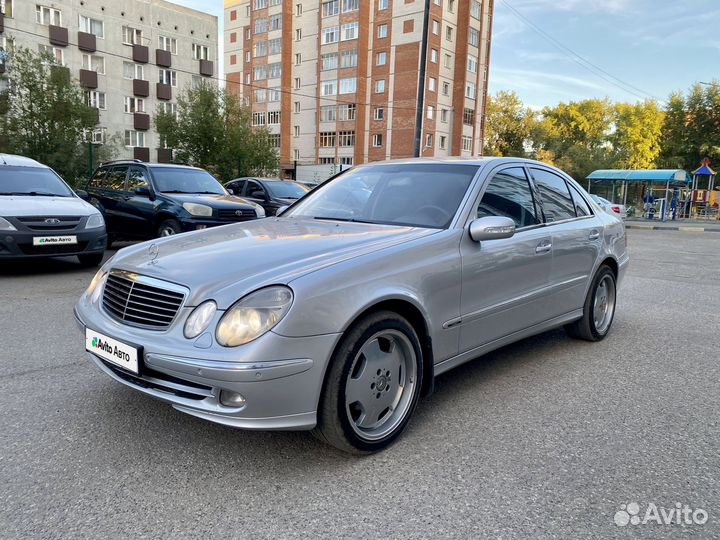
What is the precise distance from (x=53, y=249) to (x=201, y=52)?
40.4m

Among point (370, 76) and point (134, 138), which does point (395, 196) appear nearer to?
point (134, 138)

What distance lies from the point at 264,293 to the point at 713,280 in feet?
28.8

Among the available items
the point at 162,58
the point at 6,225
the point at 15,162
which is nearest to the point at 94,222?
the point at 6,225

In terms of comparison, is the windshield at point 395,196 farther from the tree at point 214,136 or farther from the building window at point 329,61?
the building window at point 329,61

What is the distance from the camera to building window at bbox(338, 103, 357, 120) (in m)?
55.8

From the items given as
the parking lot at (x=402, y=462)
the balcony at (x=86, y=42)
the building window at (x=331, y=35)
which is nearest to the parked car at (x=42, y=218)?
the parking lot at (x=402, y=462)

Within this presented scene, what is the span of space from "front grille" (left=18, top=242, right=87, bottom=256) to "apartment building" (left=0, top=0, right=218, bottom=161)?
30.0 metres

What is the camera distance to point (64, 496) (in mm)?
2416

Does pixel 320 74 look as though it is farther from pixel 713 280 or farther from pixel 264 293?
pixel 264 293

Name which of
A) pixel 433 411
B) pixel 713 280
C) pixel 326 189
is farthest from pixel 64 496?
pixel 713 280

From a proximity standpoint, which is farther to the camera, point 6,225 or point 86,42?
point 86,42

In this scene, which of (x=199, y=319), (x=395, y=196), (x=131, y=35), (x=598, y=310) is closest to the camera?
(x=199, y=319)

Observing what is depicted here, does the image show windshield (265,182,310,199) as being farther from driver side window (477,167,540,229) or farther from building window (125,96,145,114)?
building window (125,96,145,114)

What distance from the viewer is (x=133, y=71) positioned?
40.6m
